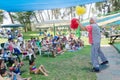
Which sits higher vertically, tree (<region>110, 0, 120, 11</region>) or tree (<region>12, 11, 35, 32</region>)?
tree (<region>110, 0, 120, 11</region>)

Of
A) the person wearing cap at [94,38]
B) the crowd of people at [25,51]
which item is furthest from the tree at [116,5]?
the person wearing cap at [94,38]

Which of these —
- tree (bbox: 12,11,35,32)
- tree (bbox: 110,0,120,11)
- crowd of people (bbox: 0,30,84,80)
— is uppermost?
tree (bbox: 110,0,120,11)

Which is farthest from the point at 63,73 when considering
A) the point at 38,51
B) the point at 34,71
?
the point at 38,51

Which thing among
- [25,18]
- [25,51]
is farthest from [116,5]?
[25,51]

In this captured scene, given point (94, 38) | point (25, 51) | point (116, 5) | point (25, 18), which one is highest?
point (116, 5)

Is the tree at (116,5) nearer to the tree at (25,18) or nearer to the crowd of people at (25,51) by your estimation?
the tree at (25,18)

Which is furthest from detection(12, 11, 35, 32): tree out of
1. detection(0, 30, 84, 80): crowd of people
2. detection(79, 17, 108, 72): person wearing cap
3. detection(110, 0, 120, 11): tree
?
detection(79, 17, 108, 72): person wearing cap

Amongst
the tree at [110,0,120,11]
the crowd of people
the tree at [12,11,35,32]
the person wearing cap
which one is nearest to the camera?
the crowd of people

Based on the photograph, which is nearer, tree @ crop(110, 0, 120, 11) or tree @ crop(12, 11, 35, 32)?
tree @ crop(110, 0, 120, 11)

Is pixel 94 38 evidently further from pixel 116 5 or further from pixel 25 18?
pixel 25 18

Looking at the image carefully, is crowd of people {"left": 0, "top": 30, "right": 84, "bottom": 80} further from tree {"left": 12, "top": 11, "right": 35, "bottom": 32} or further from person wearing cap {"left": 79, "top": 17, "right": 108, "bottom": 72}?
tree {"left": 12, "top": 11, "right": 35, "bottom": 32}

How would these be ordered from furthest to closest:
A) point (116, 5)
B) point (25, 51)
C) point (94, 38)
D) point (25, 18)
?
point (25, 18) < point (116, 5) < point (25, 51) < point (94, 38)

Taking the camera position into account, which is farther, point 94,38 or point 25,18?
point 25,18

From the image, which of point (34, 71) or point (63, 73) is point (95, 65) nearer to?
point (63, 73)
